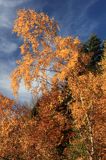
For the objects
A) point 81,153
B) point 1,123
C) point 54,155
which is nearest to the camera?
point 81,153

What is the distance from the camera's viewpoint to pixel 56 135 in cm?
5831

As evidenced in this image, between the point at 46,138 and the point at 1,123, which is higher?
the point at 1,123

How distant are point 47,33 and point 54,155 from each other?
2939 cm

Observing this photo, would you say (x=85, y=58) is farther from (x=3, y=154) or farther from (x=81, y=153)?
(x=3, y=154)

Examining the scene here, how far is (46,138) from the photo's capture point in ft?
193

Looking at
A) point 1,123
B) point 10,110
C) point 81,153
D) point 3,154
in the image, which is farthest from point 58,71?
point 10,110

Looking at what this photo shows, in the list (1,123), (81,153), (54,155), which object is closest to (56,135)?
(54,155)

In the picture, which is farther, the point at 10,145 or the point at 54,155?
the point at 10,145

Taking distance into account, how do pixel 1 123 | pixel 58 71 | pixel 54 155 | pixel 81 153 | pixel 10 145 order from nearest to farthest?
pixel 58 71 → pixel 81 153 → pixel 54 155 → pixel 10 145 → pixel 1 123

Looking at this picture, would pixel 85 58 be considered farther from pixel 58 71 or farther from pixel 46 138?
pixel 46 138

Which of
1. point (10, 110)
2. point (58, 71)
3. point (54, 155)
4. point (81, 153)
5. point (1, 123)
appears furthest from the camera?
point (10, 110)

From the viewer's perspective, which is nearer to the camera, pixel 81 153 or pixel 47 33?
pixel 47 33

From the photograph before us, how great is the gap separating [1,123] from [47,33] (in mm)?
41519

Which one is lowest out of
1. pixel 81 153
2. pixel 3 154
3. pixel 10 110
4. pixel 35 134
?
pixel 81 153
